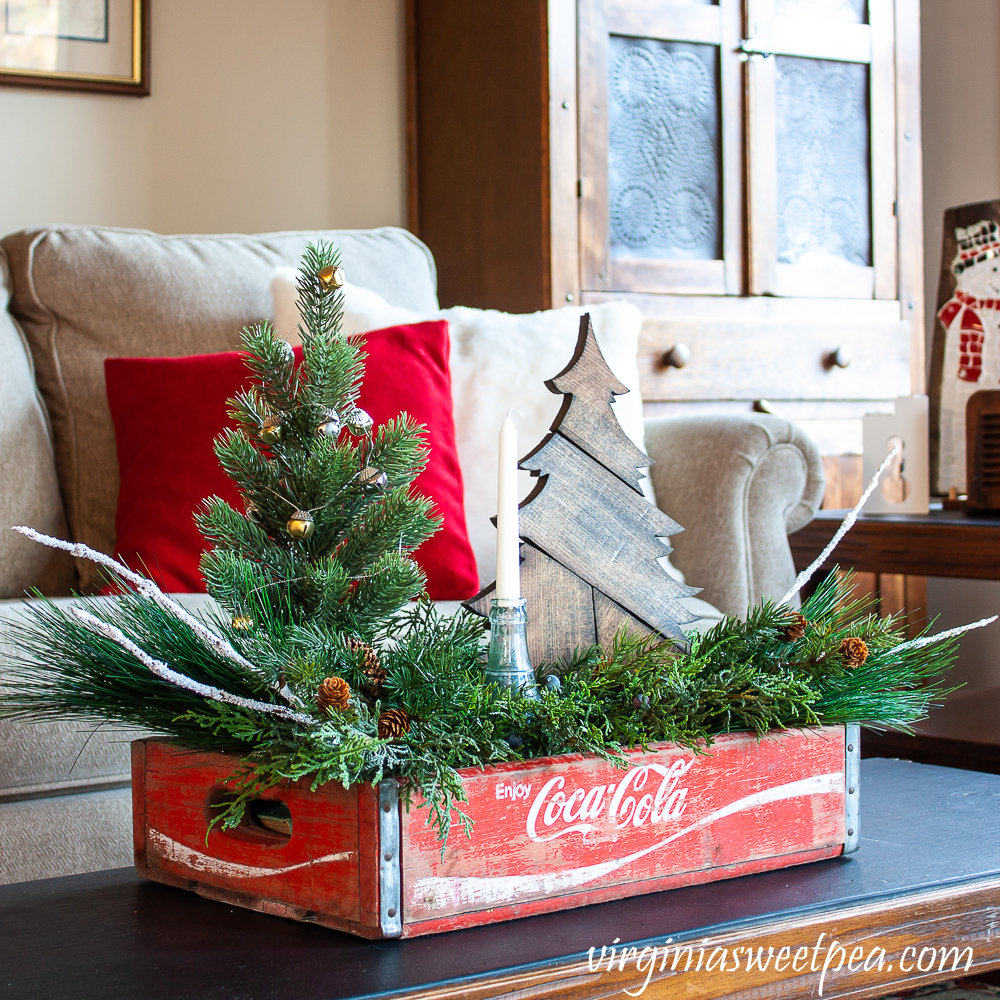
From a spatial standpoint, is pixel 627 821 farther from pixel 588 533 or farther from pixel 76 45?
pixel 76 45

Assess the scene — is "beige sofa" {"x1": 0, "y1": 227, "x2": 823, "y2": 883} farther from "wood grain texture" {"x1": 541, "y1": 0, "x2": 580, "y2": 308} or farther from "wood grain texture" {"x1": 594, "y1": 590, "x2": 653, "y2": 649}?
"wood grain texture" {"x1": 594, "y1": 590, "x2": 653, "y2": 649}

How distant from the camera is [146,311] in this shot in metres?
1.72

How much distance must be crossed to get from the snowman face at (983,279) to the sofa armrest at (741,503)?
18.7 inches

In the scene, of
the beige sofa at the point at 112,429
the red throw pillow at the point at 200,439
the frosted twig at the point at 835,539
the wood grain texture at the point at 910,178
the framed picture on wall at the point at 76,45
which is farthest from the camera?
the wood grain texture at the point at 910,178

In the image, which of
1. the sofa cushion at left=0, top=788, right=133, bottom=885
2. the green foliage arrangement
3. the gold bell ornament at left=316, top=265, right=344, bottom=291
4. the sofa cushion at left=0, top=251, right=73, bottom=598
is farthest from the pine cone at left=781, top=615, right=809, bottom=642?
the sofa cushion at left=0, top=251, right=73, bottom=598

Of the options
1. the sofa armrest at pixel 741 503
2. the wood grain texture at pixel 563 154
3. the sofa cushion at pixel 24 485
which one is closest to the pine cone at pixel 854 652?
the sofa armrest at pixel 741 503

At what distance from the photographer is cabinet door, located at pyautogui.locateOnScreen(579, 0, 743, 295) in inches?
89.2

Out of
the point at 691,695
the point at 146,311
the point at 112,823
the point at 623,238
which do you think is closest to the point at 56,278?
the point at 146,311

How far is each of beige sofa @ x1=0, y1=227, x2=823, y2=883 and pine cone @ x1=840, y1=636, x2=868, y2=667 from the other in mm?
865

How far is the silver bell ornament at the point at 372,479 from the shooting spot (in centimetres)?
65

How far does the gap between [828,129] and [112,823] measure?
2055mm

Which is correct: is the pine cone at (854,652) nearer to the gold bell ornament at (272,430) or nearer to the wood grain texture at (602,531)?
the wood grain texture at (602,531)

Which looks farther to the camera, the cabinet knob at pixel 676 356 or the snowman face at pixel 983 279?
the cabinet knob at pixel 676 356

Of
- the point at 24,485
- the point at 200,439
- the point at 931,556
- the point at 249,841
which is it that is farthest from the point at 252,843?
the point at 931,556
